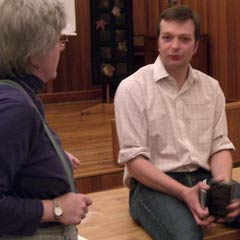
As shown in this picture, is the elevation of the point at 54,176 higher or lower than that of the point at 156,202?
higher

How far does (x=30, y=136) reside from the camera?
125 centimetres

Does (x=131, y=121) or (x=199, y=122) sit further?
(x=199, y=122)

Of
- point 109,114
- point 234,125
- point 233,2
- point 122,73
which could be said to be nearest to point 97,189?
point 234,125

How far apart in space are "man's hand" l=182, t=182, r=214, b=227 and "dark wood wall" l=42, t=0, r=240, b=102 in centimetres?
444

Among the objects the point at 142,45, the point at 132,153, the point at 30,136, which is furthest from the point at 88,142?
the point at 30,136

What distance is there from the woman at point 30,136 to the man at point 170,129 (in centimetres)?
90

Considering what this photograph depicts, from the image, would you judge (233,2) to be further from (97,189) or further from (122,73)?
(97,189)

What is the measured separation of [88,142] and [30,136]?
3.48 metres

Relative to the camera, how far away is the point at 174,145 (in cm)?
235

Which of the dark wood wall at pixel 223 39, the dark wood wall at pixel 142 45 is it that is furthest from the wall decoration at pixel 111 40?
the dark wood wall at pixel 223 39

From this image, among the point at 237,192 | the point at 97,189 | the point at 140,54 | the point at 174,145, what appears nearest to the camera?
the point at 237,192

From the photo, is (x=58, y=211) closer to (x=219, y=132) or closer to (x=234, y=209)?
(x=234, y=209)

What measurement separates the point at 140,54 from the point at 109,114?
1.52m

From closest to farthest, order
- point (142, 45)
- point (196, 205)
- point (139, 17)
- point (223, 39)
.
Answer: point (196, 205) → point (223, 39) → point (142, 45) → point (139, 17)
